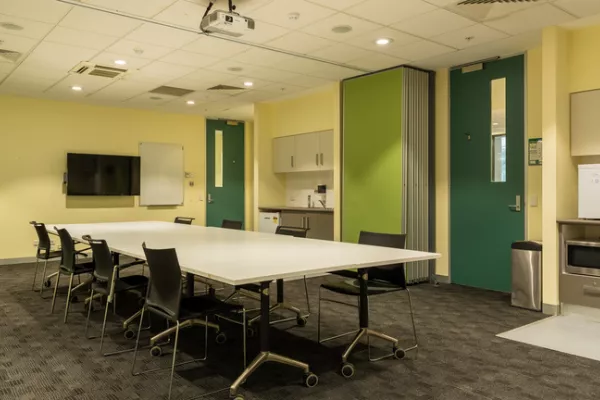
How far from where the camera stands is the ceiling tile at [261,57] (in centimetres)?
561

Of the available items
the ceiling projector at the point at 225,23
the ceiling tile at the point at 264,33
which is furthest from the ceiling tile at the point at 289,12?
the ceiling projector at the point at 225,23

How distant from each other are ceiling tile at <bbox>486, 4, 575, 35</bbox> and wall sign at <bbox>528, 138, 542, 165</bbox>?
1.24 m

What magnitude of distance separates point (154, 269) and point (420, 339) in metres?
2.28

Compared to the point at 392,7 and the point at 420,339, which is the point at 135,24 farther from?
the point at 420,339

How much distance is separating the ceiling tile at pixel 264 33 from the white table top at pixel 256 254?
2.09 metres

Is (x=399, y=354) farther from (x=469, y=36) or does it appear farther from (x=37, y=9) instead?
(x=37, y=9)

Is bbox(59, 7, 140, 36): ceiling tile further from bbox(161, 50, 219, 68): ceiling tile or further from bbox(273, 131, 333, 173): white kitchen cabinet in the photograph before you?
bbox(273, 131, 333, 173): white kitchen cabinet

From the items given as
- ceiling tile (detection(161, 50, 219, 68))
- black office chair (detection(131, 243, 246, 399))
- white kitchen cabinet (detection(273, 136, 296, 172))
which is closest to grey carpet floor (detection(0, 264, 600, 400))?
black office chair (detection(131, 243, 246, 399))

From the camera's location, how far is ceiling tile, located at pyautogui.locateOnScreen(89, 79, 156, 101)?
7.14 meters

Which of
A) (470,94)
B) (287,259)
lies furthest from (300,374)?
(470,94)

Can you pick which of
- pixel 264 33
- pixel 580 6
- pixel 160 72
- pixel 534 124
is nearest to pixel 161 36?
pixel 264 33

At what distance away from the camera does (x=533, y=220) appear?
18.1 ft

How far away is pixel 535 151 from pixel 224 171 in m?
6.75

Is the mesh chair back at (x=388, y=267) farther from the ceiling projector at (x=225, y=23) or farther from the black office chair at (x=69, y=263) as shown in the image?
the black office chair at (x=69, y=263)
